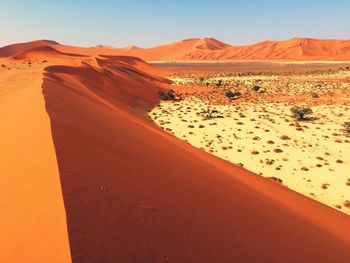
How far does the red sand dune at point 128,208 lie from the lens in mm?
4434

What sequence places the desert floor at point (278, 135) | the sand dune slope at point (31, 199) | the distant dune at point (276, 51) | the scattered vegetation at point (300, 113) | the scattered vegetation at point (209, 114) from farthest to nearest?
the distant dune at point (276, 51) < the scattered vegetation at point (209, 114) < the scattered vegetation at point (300, 113) < the desert floor at point (278, 135) < the sand dune slope at point (31, 199)

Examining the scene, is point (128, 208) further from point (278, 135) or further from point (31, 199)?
point (278, 135)

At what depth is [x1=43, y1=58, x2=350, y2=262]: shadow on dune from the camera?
185 inches

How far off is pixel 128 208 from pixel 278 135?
15.9 meters

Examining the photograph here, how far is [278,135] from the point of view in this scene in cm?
2002

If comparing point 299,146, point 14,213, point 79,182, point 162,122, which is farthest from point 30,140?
point 162,122

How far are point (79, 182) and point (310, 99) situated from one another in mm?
30552

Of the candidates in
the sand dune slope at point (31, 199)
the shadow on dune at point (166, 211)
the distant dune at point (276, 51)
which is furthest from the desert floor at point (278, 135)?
the distant dune at point (276, 51)

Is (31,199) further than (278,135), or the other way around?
(278,135)

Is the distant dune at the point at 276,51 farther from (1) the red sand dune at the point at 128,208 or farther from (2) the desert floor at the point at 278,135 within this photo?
(1) the red sand dune at the point at 128,208

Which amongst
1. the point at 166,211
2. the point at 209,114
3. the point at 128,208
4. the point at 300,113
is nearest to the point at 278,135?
the point at 300,113

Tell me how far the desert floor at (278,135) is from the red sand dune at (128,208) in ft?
Answer: 8.82

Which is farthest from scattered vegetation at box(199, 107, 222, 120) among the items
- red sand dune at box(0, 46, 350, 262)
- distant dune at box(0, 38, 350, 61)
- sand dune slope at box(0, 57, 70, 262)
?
distant dune at box(0, 38, 350, 61)

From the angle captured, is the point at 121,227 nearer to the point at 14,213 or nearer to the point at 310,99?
the point at 14,213
